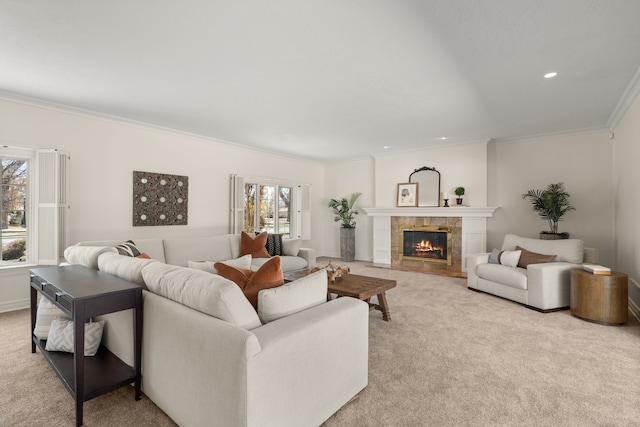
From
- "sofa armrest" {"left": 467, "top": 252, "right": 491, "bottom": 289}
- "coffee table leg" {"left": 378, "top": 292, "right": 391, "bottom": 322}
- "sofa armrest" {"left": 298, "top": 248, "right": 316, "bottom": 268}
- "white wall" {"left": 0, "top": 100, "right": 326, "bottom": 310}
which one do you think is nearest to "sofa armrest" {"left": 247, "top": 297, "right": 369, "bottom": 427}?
"coffee table leg" {"left": 378, "top": 292, "right": 391, "bottom": 322}

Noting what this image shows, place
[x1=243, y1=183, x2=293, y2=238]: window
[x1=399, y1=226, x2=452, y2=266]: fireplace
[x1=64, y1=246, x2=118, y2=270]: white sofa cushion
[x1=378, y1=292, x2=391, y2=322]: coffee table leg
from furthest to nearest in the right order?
[x1=243, y1=183, x2=293, y2=238]: window < [x1=399, y1=226, x2=452, y2=266]: fireplace < [x1=378, y1=292, x2=391, y2=322]: coffee table leg < [x1=64, y1=246, x2=118, y2=270]: white sofa cushion

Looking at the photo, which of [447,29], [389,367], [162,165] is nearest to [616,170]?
[447,29]

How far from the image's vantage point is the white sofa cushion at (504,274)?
13.0ft

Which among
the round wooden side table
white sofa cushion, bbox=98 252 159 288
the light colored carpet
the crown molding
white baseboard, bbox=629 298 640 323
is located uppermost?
the crown molding

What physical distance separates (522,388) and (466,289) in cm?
284

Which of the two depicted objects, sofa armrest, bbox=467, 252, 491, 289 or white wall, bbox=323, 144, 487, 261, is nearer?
sofa armrest, bbox=467, 252, 491, 289

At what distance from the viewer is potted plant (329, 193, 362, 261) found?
7496 millimetres

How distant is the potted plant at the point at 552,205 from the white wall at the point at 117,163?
5.40 m

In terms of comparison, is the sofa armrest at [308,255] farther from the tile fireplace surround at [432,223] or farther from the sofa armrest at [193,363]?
the sofa armrest at [193,363]

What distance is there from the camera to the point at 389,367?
2385mm

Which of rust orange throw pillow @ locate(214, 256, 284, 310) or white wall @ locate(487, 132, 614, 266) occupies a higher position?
white wall @ locate(487, 132, 614, 266)

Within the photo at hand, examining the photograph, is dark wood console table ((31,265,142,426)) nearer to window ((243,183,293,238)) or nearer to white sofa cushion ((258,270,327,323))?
white sofa cushion ((258,270,327,323))

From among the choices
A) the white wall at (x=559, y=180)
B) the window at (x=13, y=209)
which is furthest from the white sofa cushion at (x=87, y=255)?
the white wall at (x=559, y=180)

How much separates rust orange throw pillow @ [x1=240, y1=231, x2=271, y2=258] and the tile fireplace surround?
2.87 meters
